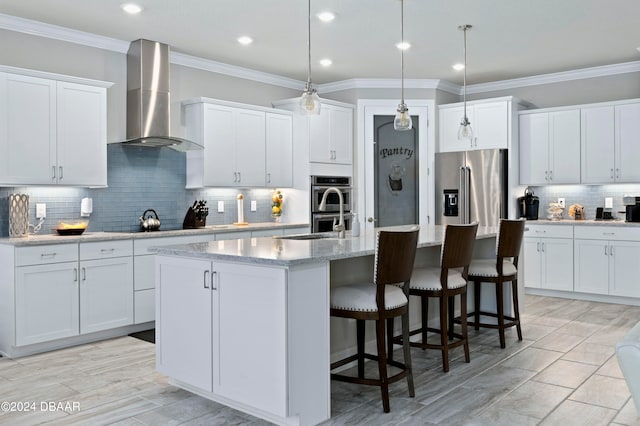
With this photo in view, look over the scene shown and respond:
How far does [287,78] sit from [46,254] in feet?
12.6

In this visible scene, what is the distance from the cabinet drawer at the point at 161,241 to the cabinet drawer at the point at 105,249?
0.22 ft

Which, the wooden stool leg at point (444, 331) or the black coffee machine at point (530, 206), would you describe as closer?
the wooden stool leg at point (444, 331)

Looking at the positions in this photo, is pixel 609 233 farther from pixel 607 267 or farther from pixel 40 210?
pixel 40 210

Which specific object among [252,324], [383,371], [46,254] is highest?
[46,254]

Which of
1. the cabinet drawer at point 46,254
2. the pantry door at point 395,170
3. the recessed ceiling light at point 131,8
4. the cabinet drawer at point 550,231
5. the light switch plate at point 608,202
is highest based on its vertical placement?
the recessed ceiling light at point 131,8

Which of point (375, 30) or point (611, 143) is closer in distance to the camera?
point (375, 30)

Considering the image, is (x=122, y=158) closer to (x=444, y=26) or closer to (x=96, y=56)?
(x=96, y=56)

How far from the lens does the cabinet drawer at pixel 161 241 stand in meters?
4.97

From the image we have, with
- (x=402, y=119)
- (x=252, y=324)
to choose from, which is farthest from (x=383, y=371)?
(x=402, y=119)

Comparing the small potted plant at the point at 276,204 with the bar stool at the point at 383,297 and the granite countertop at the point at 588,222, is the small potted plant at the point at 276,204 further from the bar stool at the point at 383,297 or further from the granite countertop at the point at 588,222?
the bar stool at the point at 383,297

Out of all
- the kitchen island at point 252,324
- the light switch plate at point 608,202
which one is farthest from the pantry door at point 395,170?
the kitchen island at point 252,324

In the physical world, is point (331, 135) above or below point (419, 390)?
above

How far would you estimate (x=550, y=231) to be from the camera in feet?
21.7

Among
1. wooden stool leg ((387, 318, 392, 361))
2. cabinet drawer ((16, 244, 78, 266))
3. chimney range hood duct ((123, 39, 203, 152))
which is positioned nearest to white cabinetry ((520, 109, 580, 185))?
wooden stool leg ((387, 318, 392, 361))
